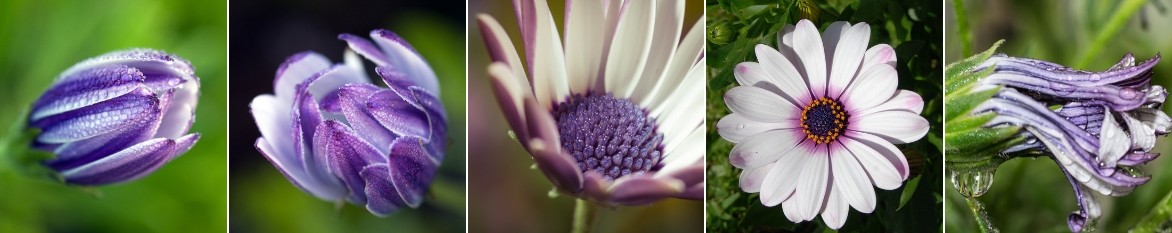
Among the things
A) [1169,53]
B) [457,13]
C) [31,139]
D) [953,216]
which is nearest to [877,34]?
[953,216]

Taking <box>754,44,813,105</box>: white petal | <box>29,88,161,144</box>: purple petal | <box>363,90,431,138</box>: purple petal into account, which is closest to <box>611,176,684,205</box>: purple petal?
<box>754,44,813,105</box>: white petal

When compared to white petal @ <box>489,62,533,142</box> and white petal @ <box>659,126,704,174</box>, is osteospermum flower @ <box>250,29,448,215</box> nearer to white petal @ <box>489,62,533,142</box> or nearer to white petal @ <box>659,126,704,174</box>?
white petal @ <box>489,62,533,142</box>

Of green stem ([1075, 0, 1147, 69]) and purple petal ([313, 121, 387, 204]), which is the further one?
green stem ([1075, 0, 1147, 69])

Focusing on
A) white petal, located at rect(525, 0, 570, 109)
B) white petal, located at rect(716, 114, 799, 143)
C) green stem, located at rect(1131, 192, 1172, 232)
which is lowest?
green stem, located at rect(1131, 192, 1172, 232)

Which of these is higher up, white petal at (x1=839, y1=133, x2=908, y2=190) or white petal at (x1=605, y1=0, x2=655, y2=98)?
white petal at (x1=605, y1=0, x2=655, y2=98)

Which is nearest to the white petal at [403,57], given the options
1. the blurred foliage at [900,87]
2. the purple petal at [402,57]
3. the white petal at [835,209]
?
the purple petal at [402,57]

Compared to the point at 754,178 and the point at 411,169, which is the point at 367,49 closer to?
the point at 411,169
